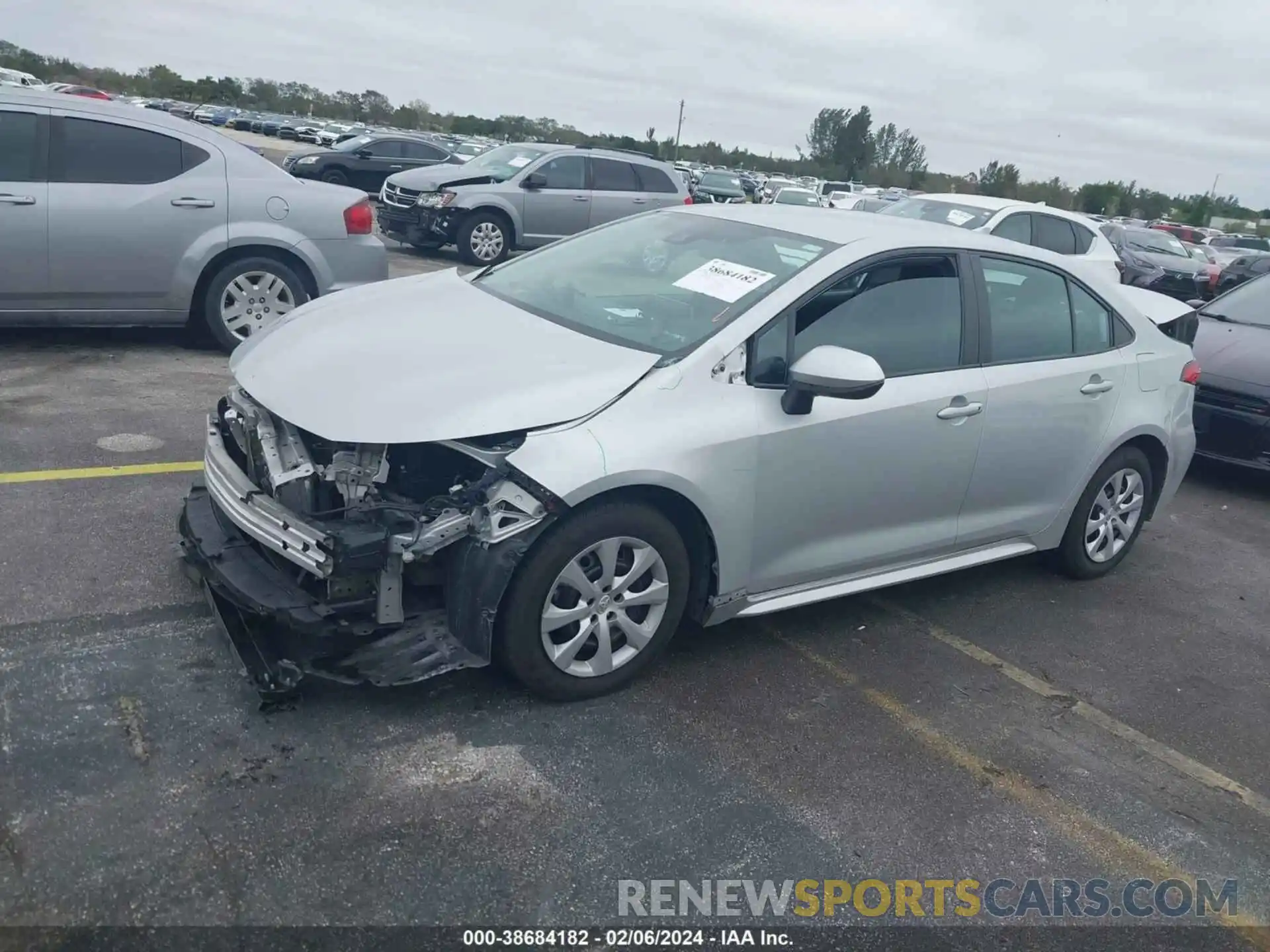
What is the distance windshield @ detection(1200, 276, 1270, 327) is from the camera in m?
8.14

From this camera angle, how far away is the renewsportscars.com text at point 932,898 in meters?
2.91

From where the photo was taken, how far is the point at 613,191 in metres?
15.1

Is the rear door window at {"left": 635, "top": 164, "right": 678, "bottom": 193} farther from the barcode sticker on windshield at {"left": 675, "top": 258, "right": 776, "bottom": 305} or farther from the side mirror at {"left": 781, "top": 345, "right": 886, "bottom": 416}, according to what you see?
the side mirror at {"left": 781, "top": 345, "right": 886, "bottom": 416}

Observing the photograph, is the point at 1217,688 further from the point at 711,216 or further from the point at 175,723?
the point at 175,723

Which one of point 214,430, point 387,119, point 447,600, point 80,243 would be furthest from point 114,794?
point 387,119

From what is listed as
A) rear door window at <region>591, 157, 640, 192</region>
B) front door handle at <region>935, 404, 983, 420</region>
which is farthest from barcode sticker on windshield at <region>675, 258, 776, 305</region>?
rear door window at <region>591, 157, 640, 192</region>

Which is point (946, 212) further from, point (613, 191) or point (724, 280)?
point (724, 280)

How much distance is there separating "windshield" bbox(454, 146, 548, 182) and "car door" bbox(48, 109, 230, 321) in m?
7.76

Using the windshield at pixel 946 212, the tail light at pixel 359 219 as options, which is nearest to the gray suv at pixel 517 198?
the windshield at pixel 946 212

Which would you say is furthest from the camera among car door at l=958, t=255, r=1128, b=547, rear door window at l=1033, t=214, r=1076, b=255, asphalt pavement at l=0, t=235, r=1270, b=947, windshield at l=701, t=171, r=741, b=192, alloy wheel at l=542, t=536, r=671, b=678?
Result: windshield at l=701, t=171, r=741, b=192

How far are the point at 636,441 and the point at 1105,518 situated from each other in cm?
302

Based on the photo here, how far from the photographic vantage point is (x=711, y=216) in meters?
4.93

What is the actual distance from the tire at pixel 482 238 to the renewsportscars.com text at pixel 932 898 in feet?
38.9

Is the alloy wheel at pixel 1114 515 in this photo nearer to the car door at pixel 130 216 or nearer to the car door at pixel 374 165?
the car door at pixel 130 216
